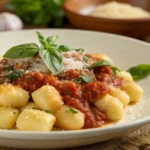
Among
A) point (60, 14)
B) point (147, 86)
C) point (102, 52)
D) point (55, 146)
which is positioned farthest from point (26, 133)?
point (60, 14)

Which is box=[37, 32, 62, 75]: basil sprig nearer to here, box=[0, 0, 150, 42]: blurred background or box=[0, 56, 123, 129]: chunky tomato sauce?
box=[0, 56, 123, 129]: chunky tomato sauce

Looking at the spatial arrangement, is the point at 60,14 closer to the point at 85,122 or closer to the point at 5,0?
the point at 5,0

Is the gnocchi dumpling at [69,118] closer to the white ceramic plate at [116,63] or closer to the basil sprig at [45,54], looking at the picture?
the white ceramic plate at [116,63]

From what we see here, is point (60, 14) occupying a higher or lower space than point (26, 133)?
lower

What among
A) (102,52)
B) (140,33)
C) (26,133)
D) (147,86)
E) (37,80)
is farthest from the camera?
(140,33)

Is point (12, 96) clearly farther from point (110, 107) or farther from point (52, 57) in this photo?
point (110, 107)

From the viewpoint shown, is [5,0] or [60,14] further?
[5,0]

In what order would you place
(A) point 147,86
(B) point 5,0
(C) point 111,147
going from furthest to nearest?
1. (B) point 5,0
2. (A) point 147,86
3. (C) point 111,147
